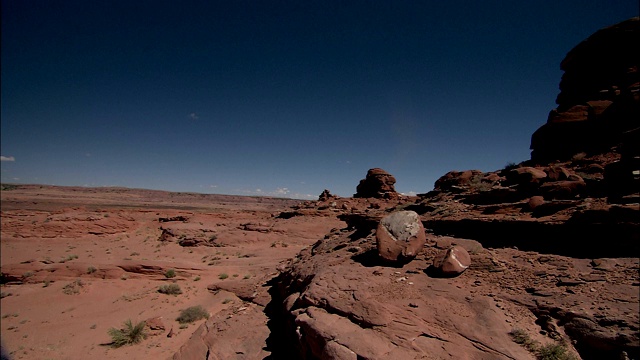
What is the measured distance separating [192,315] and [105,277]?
307 inches

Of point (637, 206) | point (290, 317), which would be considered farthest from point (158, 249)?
point (637, 206)

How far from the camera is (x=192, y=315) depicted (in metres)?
10.5

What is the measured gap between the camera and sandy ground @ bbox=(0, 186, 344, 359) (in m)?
9.21

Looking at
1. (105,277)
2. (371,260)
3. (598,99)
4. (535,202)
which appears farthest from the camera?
(105,277)

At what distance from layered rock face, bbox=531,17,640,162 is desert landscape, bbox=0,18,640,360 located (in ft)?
0.23

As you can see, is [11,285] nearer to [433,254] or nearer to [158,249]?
[158,249]

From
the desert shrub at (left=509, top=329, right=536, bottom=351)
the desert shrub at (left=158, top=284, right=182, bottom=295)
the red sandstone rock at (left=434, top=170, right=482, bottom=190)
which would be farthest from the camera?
the red sandstone rock at (left=434, top=170, right=482, bottom=190)

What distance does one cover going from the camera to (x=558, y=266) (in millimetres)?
6438

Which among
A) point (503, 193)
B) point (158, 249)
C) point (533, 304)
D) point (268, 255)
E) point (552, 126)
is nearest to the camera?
point (533, 304)

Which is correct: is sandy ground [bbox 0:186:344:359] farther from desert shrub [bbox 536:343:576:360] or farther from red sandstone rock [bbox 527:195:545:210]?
red sandstone rock [bbox 527:195:545:210]

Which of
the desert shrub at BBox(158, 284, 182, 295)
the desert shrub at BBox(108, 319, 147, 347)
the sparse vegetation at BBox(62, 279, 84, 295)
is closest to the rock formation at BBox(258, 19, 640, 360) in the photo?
the desert shrub at BBox(108, 319, 147, 347)

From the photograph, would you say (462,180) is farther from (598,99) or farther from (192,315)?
(192,315)

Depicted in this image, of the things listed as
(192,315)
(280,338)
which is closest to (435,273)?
(280,338)

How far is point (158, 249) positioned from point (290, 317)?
67.7ft
